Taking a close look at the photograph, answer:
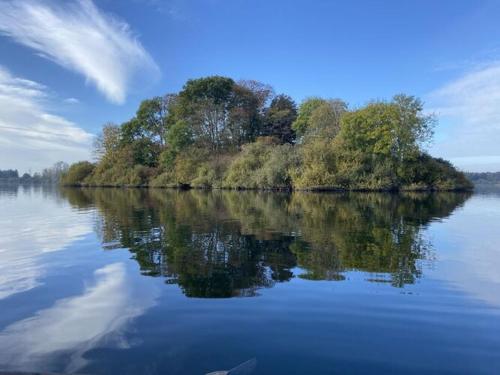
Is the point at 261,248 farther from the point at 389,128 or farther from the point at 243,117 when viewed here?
the point at 243,117

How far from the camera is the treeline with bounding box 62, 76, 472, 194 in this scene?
51.1 m

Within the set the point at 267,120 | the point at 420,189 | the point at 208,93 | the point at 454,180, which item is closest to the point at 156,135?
the point at 208,93

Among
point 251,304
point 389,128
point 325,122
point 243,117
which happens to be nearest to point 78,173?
point 243,117

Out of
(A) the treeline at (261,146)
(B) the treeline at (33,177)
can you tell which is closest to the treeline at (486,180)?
(A) the treeline at (261,146)

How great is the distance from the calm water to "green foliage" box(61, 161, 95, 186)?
74.3 meters

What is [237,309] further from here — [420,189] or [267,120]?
[267,120]

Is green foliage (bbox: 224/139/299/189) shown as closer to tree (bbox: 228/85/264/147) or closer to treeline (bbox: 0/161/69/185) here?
tree (bbox: 228/85/264/147)

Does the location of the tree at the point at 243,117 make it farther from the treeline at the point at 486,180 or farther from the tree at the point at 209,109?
the treeline at the point at 486,180

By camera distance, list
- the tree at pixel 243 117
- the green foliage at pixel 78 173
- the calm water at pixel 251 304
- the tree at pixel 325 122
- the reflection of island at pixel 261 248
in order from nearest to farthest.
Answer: the calm water at pixel 251 304
the reflection of island at pixel 261 248
the tree at pixel 325 122
the tree at pixel 243 117
the green foliage at pixel 78 173

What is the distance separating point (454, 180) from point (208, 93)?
140 feet

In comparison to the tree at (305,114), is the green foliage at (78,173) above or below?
below

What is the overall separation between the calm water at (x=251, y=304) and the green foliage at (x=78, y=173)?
74347mm

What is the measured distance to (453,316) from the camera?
6215mm

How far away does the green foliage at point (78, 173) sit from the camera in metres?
81.8
